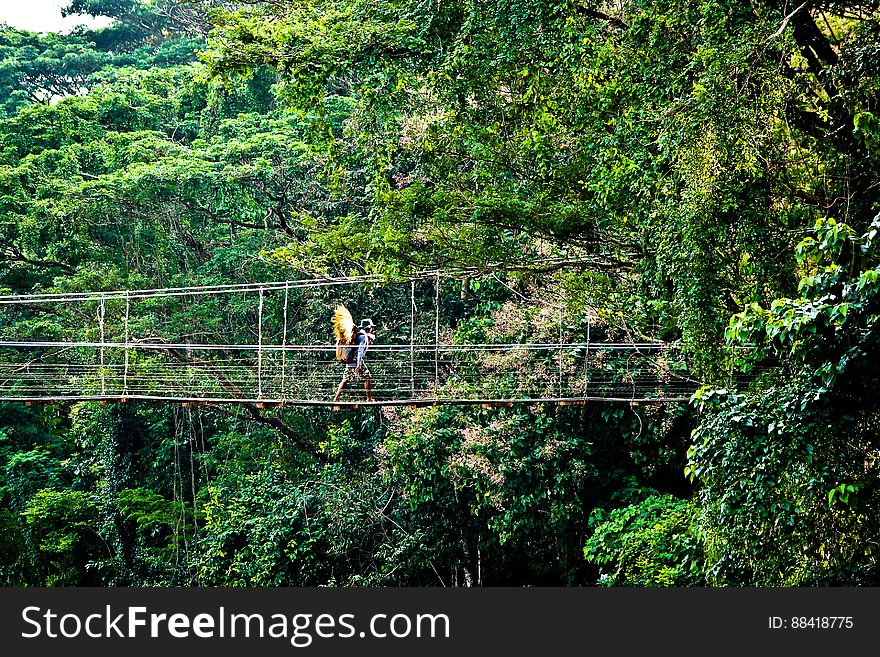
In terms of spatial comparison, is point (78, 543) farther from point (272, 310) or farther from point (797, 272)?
point (797, 272)

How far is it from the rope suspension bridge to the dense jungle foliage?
0.50 ft

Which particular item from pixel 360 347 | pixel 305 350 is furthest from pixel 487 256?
pixel 305 350

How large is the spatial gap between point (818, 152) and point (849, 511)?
4.81 feet

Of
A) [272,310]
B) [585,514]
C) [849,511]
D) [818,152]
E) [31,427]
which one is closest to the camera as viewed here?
[849,511]

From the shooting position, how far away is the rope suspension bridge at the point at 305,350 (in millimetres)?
6730

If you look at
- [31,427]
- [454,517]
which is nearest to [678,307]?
[454,517]

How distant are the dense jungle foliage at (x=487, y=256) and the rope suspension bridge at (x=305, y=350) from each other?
15 centimetres

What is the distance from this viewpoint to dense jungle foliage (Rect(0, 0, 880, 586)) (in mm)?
3379

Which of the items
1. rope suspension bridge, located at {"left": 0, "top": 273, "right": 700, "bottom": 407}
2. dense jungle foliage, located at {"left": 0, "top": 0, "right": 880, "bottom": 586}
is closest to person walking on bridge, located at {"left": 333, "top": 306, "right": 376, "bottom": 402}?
dense jungle foliage, located at {"left": 0, "top": 0, "right": 880, "bottom": 586}

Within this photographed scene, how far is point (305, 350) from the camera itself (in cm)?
693

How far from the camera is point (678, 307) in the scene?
4051mm

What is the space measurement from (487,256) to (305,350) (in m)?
1.97

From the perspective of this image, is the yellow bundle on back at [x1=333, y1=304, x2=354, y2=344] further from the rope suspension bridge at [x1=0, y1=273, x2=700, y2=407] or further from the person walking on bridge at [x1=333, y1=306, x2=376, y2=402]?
the rope suspension bridge at [x1=0, y1=273, x2=700, y2=407]

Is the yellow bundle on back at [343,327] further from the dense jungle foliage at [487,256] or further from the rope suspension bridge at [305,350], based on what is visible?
the rope suspension bridge at [305,350]
